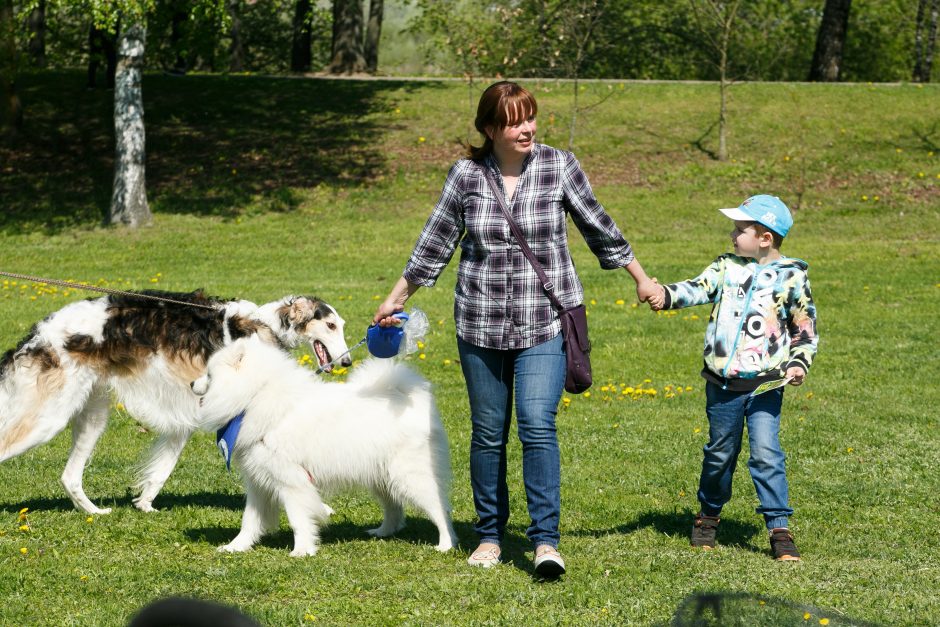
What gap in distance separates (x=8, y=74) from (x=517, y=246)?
1890 centimetres

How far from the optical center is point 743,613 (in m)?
2.74

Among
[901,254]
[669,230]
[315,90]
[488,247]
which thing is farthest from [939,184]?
[488,247]

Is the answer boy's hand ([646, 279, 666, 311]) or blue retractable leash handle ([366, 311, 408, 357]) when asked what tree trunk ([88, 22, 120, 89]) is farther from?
boy's hand ([646, 279, 666, 311])

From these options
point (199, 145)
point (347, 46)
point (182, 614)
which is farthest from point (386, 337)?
point (347, 46)

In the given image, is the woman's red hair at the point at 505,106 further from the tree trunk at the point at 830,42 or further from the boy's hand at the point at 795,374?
the tree trunk at the point at 830,42

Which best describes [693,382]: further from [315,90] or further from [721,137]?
[315,90]

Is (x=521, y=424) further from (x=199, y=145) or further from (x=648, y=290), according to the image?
(x=199, y=145)

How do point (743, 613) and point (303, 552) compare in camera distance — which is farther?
point (303, 552)

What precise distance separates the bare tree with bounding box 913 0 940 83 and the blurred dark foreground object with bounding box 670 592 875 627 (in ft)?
105

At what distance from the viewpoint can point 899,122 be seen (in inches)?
893

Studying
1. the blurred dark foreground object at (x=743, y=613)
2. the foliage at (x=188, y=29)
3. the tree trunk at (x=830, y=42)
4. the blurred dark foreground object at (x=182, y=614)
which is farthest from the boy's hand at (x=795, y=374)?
the tree trunk at (x=830, y=42)

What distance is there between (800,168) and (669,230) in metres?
4.17

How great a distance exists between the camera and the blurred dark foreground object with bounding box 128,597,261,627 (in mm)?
1676

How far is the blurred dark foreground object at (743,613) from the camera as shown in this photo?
2.60m
